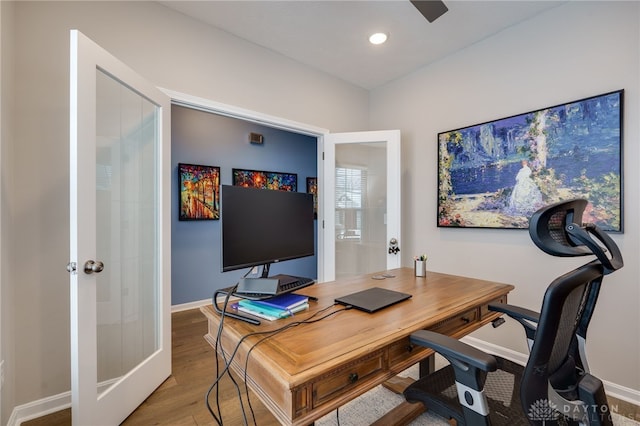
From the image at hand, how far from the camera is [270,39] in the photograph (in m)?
2.59

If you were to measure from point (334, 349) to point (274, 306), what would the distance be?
36 centimetres

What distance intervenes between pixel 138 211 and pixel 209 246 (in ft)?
6.90

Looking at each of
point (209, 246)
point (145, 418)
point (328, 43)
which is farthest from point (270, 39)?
point (145, 418)

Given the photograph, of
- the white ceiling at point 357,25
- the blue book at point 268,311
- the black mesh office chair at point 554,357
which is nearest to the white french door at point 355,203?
the white ceiling at point 357,25

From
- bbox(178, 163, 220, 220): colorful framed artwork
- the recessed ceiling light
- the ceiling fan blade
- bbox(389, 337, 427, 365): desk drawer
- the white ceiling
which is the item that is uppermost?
the white ceiling

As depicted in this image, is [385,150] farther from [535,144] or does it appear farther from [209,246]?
[209,246]

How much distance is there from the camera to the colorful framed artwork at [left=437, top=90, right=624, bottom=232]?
1.91 metres

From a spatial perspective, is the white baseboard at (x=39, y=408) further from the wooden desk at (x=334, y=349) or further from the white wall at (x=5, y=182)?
the wooden desk at (x=334, y=349)

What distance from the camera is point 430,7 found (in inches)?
78.3

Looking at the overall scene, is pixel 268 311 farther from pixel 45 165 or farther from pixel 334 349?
pixel 45 165

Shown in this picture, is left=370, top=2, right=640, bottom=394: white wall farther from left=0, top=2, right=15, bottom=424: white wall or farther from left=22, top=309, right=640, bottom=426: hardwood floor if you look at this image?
left=0, top=2, right=15, bottom=424: white wall

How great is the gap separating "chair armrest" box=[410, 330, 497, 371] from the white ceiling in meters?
2.32

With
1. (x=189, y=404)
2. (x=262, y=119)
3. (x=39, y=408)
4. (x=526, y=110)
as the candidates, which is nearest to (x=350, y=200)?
(x=262, y=119)

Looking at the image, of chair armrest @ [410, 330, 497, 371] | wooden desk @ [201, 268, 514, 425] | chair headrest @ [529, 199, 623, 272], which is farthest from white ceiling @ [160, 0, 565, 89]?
chair armrest @ [410, 330, 497, 371]
